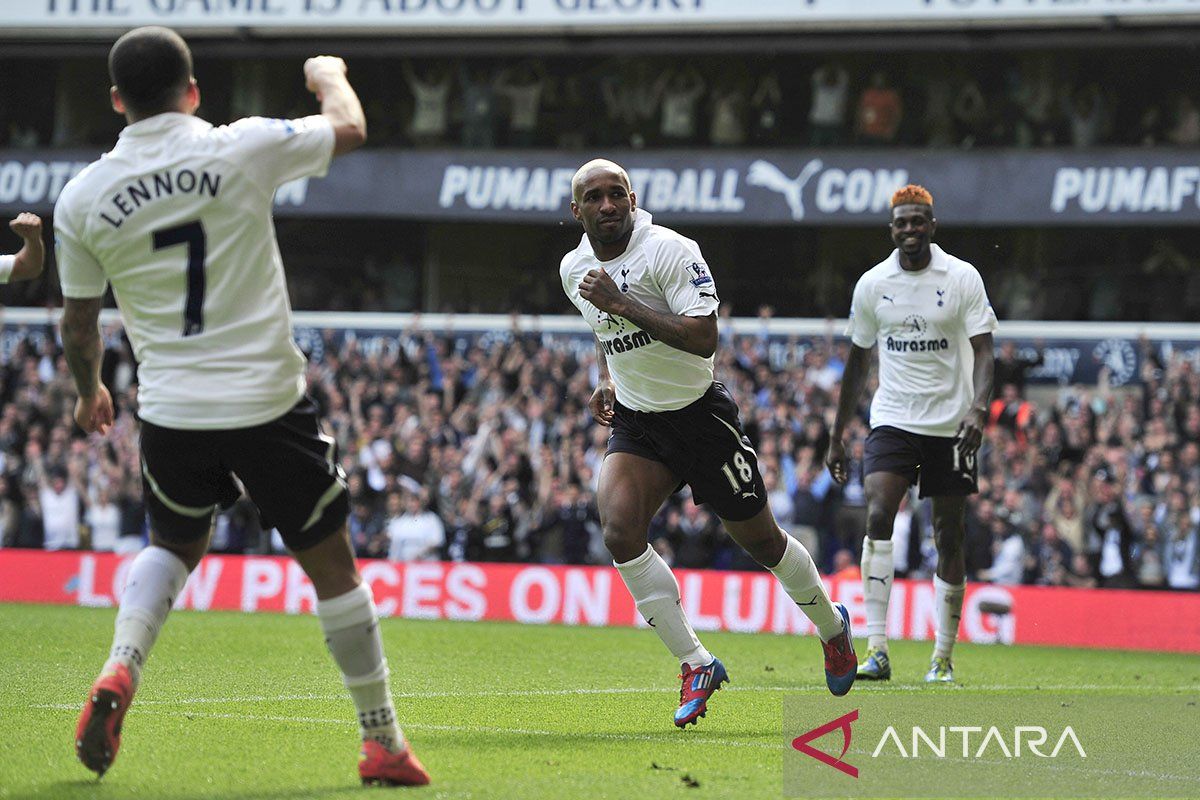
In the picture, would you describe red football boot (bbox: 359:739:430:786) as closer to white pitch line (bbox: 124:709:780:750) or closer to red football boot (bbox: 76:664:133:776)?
red football boot (bbox: 76:664:133:776)

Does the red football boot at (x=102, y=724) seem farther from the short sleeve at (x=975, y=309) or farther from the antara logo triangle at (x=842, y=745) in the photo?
the short sleeve at (x=975, y=309)

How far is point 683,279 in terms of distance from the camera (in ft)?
23.6

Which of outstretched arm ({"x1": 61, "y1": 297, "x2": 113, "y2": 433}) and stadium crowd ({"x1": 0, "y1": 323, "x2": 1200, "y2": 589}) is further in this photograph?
stadium crowd ({"x1": 0, "y1": 323, "x2": 1200, "y2": 589})

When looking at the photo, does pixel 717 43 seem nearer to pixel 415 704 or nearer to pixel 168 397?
pixel 415 704

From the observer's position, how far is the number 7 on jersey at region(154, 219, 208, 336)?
5.21 metres

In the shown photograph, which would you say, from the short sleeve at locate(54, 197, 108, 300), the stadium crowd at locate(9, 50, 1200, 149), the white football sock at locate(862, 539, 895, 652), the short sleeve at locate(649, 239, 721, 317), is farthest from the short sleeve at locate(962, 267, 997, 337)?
the stadium crowd at locate(9, 50, 1200, 149)

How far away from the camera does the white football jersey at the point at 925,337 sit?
10.1m

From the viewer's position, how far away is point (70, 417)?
23.3 m

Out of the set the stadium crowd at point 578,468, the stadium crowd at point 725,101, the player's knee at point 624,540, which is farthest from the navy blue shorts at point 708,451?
the stadium crowd at point 725,101

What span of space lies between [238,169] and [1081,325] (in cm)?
1963

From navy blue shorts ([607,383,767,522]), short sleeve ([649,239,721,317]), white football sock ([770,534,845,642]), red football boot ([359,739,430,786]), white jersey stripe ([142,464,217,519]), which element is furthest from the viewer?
white football sock ([770,534,845,642])

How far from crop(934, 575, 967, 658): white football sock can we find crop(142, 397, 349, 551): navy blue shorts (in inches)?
222

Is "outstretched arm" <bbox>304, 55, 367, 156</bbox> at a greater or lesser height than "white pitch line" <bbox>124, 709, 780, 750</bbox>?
greater

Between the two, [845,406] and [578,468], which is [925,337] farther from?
[578,468]
